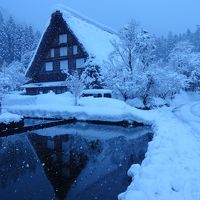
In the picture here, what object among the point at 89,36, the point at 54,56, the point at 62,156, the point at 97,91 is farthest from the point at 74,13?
the point at 62,156

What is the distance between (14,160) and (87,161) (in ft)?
8.66

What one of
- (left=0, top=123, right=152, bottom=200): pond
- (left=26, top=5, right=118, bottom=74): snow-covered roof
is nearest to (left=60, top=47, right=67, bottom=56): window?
(left=26, top=5, right=118, bottom=74): snow-covered roof

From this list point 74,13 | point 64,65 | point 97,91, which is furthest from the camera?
point 74,13

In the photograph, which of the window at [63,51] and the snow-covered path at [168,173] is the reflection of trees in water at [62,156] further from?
the window at [63,51]

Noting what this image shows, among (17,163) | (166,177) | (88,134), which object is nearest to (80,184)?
(166,177)

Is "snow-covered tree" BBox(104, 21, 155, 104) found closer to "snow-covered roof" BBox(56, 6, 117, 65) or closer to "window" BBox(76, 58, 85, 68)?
"snow-covered roof" BBox(56, 6, 117, 65)

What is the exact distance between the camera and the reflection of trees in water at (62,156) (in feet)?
25.2

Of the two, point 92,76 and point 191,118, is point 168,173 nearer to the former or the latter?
point 191,118

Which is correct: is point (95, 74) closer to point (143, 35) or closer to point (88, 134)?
point (143, 35)

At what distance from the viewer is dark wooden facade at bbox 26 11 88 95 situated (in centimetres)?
3294

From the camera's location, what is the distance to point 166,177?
650 centimetres

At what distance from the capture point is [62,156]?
33.4 feet

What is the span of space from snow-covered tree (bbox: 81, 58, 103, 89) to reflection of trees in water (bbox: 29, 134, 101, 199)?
15.9 metres

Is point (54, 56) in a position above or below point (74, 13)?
below
